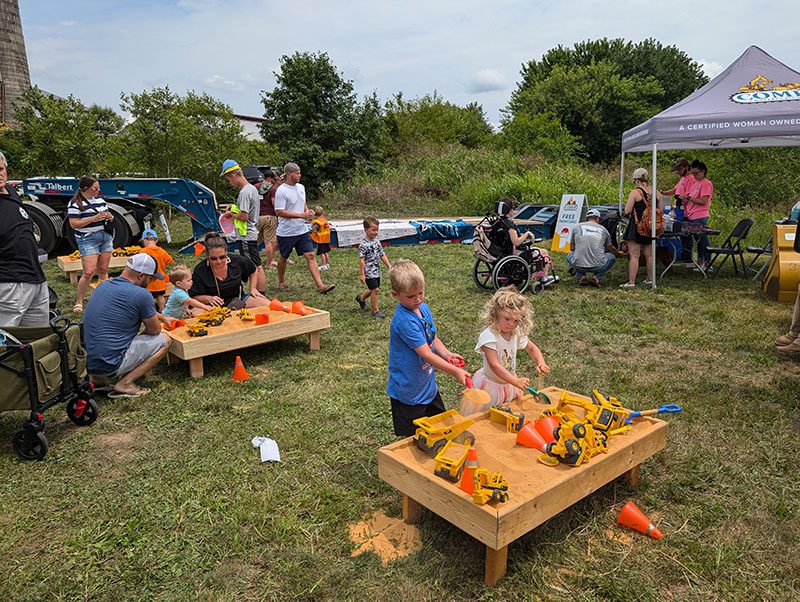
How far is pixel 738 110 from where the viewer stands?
321 inches

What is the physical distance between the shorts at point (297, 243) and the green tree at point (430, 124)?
21.9m

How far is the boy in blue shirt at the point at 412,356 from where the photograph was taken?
3.16 metres

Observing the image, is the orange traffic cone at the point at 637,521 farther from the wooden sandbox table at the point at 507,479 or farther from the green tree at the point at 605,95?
Answer: the green tree at the point at 605,95

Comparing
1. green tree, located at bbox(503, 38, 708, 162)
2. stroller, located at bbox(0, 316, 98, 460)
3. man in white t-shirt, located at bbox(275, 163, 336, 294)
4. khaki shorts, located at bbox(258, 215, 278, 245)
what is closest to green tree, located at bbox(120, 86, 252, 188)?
khaki shorts, located at bbox(258, 215, 278, 245)

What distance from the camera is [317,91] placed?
26.3 meters

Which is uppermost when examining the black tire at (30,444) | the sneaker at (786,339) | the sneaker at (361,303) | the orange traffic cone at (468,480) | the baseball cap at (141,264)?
the baseball cap at (141,264)

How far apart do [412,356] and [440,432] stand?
51cm

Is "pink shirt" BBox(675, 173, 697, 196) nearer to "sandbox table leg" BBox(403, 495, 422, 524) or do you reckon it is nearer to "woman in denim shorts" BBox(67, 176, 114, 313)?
"sandbox table leg" BBox(403, 495, 422, 524)

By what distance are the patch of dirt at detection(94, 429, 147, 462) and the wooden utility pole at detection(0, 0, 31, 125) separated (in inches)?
883

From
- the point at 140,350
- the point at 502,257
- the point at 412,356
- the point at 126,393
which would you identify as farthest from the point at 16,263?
the point at 502,257

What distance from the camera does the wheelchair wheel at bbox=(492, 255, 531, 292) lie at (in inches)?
327

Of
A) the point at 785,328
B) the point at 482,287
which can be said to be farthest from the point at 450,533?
the point at 482,287

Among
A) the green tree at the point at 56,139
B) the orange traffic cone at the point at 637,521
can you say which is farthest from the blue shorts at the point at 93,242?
the green tree at the point at 56,139

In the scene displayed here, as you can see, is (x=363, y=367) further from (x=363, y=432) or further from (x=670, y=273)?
(x=670, y=273)
